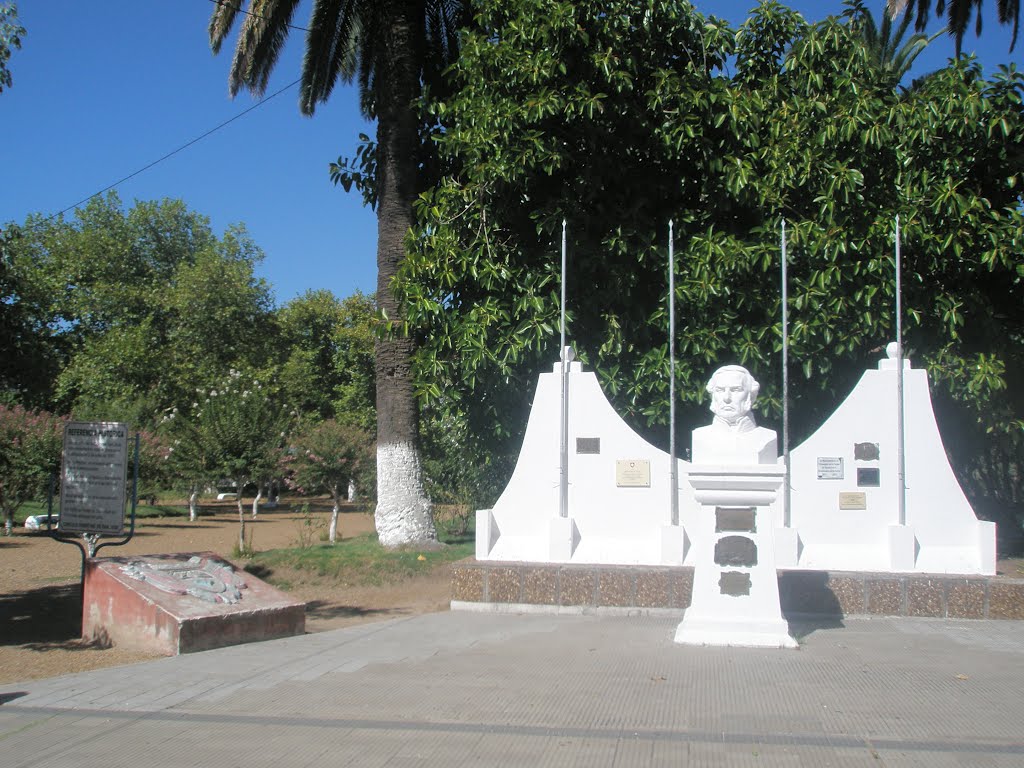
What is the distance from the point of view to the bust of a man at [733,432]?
813 cm

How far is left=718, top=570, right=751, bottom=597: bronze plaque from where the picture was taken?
7.99 metres

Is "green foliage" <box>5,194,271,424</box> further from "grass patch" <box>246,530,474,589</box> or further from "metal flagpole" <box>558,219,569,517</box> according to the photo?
"metal flagpole" <box>558,219,569,517</box>

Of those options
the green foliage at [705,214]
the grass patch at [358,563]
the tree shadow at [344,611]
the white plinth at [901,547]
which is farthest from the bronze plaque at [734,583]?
the grass patch at [358,563]

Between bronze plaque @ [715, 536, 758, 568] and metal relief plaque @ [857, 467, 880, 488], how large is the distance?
9.14 ft

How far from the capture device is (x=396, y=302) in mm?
14820

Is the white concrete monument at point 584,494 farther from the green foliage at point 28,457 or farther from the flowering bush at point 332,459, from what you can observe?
the green foliage at point 28,457

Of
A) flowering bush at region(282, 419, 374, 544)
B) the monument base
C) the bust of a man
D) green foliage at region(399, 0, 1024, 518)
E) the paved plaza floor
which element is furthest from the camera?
flowering bush at region(282, 419, 374, 544)

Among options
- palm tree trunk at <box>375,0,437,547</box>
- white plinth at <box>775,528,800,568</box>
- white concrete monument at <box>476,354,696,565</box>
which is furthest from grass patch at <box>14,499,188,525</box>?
white plinth at <box>775,528,800,568</box>

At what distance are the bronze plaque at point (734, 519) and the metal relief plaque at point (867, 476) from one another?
277 cm

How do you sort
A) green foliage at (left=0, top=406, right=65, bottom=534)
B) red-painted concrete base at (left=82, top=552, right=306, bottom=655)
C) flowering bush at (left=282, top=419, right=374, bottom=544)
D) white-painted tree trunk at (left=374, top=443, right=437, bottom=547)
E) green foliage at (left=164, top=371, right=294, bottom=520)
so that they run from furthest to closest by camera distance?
green foliage at (left=0, top=406, right=65, bottom=534) → flowering bush at (left=282, top=419, right=374, bottom=544) → green foliage at (left=164, top=371, right=294, bottom=520) → white-painted tree trunk at (left=374, top=443, right=437, bottom=547) → red-painted concrete base at (left=82, top=552, right=306, bottom=655)

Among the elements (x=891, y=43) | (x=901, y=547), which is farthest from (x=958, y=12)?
(x=901, y=547)

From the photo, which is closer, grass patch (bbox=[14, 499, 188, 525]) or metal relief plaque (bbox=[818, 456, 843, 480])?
metal relief plaque (bbox=[818, 456, 843, 480])

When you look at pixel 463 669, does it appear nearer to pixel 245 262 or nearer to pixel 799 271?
pixel 799 271

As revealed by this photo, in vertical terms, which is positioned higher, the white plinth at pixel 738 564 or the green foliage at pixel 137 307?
the green foliage at pixel 137 307
